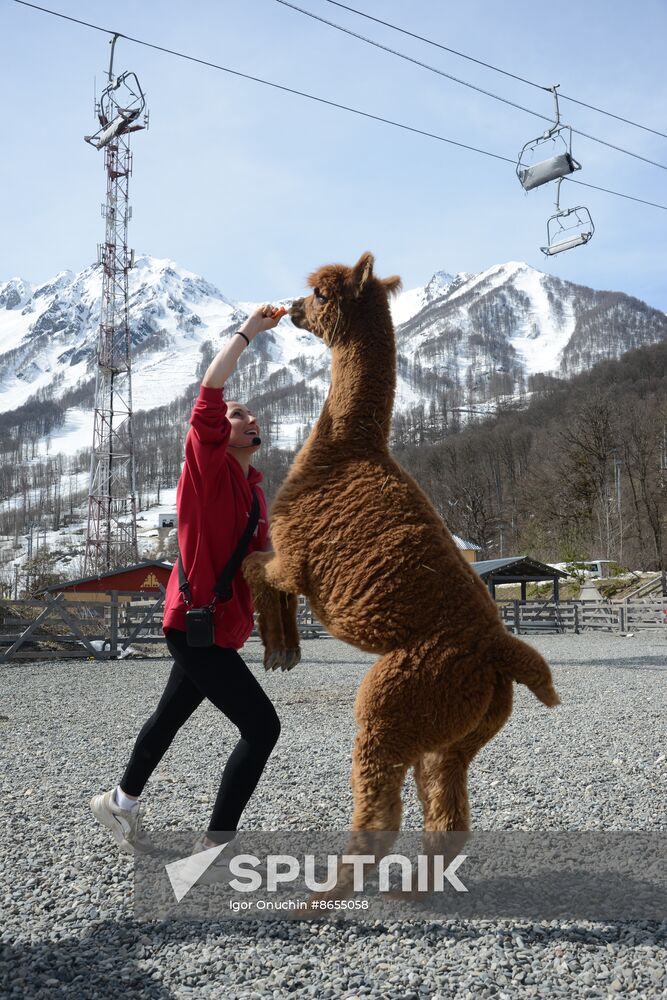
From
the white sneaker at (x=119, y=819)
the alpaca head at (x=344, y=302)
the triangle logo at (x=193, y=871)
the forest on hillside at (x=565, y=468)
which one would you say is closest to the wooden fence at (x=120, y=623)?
the forest on hillside at (x=565, y=468)

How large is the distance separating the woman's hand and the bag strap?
697mm

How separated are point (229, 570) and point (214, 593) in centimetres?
10

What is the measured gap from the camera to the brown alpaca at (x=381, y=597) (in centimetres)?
258

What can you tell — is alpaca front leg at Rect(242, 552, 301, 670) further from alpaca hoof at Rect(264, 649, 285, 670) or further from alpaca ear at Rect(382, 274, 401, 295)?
alpaca ear at Rect(382, 274, 401, 295)

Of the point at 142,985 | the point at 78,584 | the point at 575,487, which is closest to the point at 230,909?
the point at 142,985

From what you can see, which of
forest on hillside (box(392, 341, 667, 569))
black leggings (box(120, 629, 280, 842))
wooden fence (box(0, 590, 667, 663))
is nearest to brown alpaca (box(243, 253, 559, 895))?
black leggings (box(120, 629, 280, 842))

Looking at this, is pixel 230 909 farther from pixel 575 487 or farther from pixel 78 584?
pixel 575 487

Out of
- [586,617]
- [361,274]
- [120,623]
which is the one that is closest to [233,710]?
[361,274]

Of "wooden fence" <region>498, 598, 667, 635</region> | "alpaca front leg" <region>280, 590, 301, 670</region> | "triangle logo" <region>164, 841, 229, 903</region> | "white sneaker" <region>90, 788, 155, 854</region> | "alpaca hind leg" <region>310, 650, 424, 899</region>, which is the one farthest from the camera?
"wooden fence" <region>498, 598, 667, 635</region>

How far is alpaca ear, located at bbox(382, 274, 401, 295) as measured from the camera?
295cm

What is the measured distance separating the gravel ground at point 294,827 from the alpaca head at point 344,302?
2.20m

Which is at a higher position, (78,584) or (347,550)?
(347,550)

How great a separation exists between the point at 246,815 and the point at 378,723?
226cm

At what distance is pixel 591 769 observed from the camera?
18.6 feet
